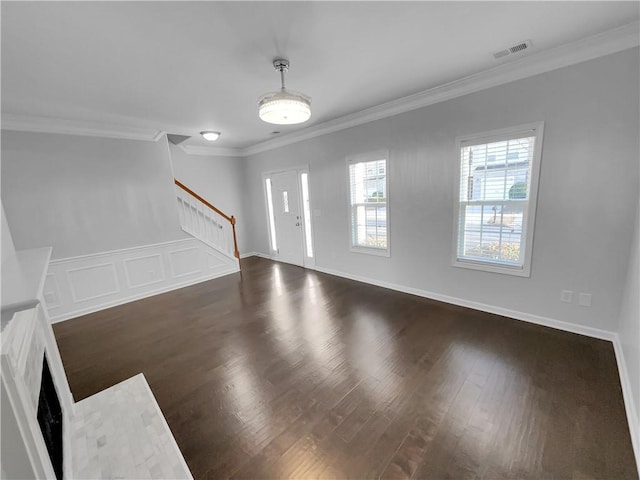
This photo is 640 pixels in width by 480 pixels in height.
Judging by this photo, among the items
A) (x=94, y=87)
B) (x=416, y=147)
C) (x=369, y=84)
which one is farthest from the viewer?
(x=416, y=147)

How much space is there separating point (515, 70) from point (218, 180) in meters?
5.33

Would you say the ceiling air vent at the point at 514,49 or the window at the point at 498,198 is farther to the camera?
the window at the point at 498,198

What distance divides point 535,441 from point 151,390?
8.70 feet

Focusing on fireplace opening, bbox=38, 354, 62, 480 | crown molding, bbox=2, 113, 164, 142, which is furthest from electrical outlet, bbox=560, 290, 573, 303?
crown molding, bbox=2, 113, 164, 142

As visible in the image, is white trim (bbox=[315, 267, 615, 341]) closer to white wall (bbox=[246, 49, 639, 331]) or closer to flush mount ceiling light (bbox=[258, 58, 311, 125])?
white wall (bbox=[246, 49, 639, 331])

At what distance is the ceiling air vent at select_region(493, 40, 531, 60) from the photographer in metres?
2.12

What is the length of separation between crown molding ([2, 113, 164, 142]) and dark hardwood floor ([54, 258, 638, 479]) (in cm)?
245

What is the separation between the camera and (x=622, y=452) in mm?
1441

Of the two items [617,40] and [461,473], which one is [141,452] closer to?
[461,473]

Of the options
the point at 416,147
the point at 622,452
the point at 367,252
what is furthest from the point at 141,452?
the point at 416,147

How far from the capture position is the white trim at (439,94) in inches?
81.2

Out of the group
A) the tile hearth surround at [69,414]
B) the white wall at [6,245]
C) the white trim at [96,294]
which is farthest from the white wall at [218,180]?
the white wall at [6,245]

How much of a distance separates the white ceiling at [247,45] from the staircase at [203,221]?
77.4 inches

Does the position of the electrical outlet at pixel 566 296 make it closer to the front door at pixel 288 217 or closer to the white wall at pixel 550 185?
the white wall at pixel 550 185
